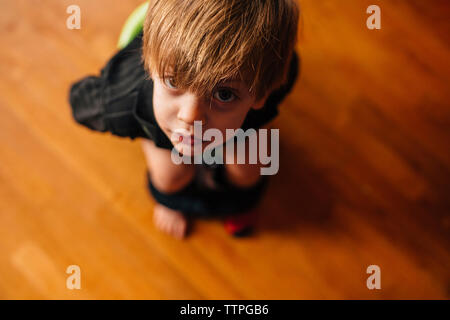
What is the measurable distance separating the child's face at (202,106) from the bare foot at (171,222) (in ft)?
1.10

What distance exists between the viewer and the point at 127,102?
2.28 ft

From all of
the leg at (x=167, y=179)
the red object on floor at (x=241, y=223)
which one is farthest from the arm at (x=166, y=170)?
the red object on floor at (x=241, y=223)

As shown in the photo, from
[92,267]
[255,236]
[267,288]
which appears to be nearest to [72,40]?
[92,267]

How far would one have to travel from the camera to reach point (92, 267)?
2.98 feet

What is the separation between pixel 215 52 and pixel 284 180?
A: 52 centimetres

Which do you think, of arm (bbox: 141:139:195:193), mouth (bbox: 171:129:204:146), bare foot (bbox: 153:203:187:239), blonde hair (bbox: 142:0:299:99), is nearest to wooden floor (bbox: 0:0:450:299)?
bare foot (bbox: 153:203:187:239)

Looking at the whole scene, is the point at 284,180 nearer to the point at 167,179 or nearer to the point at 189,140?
the point at 167,179

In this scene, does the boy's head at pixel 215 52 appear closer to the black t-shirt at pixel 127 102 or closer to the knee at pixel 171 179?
the black t-shirt at pixel 127 102

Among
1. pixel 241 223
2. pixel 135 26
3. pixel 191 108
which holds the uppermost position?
pixel 135 26

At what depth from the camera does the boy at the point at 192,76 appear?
1.63 feet

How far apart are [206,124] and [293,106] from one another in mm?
471

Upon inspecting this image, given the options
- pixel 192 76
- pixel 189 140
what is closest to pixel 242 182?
pixel 189 140

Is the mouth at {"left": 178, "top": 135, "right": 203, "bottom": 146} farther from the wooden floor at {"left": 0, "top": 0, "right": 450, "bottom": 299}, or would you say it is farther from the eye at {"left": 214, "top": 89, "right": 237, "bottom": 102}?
the wooden floor at {"left": 0, "top": 0, "right": 450, "bottom": 299}

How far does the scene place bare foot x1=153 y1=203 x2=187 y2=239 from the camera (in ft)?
2.96
